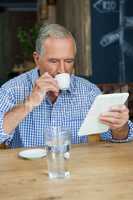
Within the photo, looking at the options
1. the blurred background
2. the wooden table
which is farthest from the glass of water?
the blurred background

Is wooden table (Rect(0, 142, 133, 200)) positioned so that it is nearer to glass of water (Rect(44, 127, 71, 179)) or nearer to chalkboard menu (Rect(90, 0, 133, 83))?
glass of water (Rect(44, 127, 71, 179))

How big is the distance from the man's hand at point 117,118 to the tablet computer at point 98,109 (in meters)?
0.02

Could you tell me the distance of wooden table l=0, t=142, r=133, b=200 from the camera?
43.9 inches

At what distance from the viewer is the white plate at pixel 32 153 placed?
4.75ft

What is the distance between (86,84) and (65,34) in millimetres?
312

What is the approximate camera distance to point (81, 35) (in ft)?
14.0

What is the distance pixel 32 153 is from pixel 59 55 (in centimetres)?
48

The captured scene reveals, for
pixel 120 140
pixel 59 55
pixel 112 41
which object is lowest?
pixel 120 140

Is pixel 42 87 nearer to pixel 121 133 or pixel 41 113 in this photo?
pixel 41 113

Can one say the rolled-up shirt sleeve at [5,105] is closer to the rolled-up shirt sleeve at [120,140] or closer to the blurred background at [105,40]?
the rolled-up shirt sleeve at [120,140]

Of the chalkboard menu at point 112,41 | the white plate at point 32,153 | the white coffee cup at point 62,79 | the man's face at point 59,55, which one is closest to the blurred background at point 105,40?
the chalkboard menu at point 112,41

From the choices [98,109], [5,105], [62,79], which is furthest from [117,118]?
[5,105]

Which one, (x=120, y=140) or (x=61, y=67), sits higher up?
(x=61, y=67)

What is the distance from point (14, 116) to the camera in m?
1.59
